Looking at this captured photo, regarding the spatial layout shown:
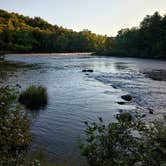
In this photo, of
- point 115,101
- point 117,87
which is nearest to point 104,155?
point 115,101

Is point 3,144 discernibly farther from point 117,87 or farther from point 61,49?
point 61,49

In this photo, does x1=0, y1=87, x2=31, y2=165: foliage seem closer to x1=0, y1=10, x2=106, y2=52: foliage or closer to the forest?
the forest

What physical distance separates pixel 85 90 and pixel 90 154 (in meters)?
25.1

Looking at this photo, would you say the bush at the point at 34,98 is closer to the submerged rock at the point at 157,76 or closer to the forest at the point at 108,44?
the submerged rock at the point at 157,76

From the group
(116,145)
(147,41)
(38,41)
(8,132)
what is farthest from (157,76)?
(38,41)

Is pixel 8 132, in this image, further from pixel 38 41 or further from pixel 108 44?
pixel 38 41

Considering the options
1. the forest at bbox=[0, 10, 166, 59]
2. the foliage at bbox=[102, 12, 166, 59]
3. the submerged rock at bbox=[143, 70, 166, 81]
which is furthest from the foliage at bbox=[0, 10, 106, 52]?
the submerged rock at bbox=[143, 70, 166, 81]

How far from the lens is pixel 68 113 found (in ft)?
65.5

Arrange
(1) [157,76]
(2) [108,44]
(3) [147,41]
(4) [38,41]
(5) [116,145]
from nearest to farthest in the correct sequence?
1. (5) [116,145]
2. (1) [157,76]
3. (3) [147,41]
4. (2) [108,44]
5. (4) [38,41]

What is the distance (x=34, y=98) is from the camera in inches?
872

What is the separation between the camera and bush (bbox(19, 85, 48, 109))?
21.7 meters

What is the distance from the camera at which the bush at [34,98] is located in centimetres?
2172

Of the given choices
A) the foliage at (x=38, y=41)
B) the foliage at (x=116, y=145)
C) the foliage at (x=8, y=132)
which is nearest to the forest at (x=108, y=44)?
the foliage at (x=38, y=41)

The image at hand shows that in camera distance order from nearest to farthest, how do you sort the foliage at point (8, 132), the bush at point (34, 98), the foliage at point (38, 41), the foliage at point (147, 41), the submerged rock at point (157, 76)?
1. the foliage at point (8, 132)
2. the bush at point (34, 98)
3. the submerged rock at point (157, 76)
4. the foliage at point (147, 41)
5. the foliage at point (38, 41)
